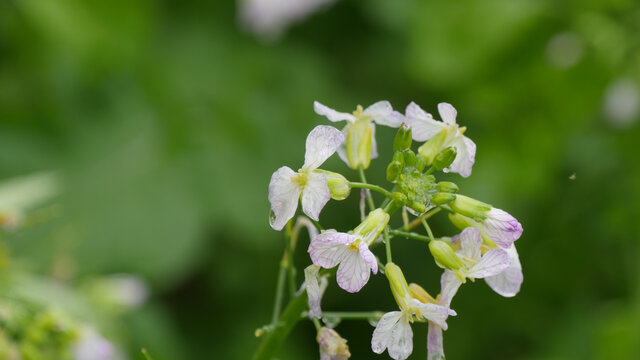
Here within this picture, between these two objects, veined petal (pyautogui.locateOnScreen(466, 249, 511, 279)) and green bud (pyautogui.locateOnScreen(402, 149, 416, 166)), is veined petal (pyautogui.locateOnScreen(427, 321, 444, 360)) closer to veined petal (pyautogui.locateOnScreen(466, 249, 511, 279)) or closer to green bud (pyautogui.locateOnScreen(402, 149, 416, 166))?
veined petal (pyautogui.locateOnScreen(466, 249, 511, 279))

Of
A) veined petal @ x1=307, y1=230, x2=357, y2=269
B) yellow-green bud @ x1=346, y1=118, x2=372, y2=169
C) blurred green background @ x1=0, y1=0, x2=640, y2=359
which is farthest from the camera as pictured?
blurred green background @ x1=0, y1=0, x2=640, y2=359

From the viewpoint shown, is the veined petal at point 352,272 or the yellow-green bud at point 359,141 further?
the yellow-green bud at point 359,141

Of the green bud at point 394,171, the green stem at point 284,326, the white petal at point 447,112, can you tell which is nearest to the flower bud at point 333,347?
the green stem at point 284,326

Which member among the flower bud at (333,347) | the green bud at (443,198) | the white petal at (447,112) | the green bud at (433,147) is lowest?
the flower bud at (333,347)

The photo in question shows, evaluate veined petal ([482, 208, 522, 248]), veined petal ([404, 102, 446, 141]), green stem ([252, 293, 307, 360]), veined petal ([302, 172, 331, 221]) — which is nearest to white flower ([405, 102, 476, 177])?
veined petal ([404, 102, 446, 141])

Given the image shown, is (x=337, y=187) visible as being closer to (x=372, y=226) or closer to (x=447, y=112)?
(x=372, y=226)

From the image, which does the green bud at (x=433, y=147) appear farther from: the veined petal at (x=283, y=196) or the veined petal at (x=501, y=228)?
the veined petal at (x=283, y=196)

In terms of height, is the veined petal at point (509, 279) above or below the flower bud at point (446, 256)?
below
